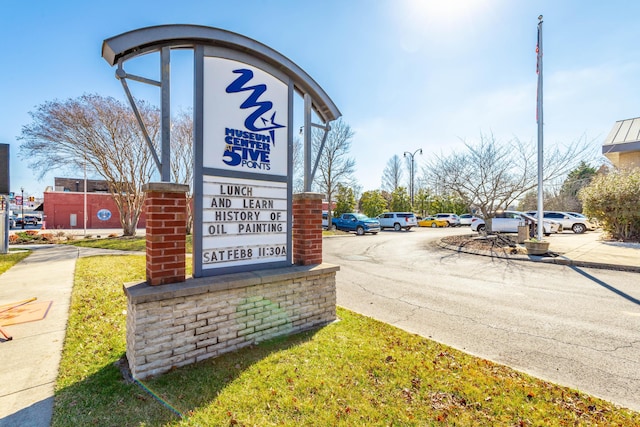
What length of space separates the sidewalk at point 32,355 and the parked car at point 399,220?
987 inches

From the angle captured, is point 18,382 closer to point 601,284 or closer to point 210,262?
point 210,262

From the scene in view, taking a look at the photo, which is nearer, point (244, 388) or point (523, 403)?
point (523, 403)

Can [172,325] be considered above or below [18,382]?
above

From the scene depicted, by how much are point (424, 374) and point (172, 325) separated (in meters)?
2.83

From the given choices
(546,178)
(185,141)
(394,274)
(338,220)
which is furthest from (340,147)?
(394,274)

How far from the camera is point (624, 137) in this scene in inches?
771

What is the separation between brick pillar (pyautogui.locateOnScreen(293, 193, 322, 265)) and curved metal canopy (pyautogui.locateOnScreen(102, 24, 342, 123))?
6.57ft

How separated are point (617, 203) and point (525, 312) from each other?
14.4 metres

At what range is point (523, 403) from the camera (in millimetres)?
2789

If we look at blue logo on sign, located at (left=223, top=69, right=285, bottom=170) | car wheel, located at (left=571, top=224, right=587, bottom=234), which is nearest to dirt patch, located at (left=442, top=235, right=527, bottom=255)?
car wheel, located at (left=571, top=224, right=587, bottom=234)

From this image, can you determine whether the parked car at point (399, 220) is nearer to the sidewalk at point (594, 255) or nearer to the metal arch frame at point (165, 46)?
the sidewalk at point (594, 255)

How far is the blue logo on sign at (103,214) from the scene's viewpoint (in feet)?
111

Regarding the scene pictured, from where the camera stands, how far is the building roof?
741 inches

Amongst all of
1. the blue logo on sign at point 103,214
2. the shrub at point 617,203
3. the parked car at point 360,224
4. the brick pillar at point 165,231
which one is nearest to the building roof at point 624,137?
the shrub at point 617,203
